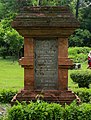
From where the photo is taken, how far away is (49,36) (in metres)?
11.1

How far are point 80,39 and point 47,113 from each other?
3609cm

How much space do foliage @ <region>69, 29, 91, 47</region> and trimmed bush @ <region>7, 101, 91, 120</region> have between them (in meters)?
35.1

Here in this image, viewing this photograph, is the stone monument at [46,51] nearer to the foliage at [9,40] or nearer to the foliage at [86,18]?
the foliage at [9,40]

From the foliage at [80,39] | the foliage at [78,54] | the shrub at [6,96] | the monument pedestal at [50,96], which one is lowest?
the foliage at [80,39]

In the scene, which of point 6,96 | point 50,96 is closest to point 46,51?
point 50,96

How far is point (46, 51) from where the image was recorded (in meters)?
11.2

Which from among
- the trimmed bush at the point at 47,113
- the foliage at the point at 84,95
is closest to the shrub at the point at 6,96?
the foliage at the point at 84,95

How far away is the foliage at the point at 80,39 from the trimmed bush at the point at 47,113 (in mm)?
35130

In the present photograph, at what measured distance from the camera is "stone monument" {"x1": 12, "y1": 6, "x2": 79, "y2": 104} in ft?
35.7

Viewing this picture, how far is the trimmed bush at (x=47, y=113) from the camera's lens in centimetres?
822

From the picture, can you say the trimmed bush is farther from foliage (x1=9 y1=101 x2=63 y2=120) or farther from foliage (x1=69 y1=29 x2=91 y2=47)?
foliage (x1=69 y1=29 x2=91 y2=47)

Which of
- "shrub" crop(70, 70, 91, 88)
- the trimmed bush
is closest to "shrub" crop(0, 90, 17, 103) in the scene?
"shrub" crop(70, 70, 91, 88)

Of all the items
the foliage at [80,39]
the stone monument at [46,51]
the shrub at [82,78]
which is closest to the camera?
the stone monument at [46,51]

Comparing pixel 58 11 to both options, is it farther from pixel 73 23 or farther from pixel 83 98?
pixel 83 98
